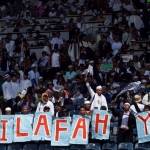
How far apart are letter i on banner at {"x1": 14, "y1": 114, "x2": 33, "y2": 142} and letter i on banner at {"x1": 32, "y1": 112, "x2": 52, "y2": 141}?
0.16 meters

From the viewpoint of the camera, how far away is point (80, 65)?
2788 cm

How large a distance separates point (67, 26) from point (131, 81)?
20.1 ft

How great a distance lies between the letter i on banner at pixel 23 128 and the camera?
22.7 meters

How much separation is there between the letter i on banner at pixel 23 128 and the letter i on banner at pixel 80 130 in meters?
1.16

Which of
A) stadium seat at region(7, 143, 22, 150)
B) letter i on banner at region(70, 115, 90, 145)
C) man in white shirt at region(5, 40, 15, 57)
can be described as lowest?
stadium seat at region(7, 143, 22, 150)

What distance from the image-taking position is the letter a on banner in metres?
22.0

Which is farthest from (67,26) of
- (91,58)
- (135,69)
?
(135,69)

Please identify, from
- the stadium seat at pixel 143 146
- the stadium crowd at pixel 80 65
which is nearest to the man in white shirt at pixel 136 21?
the stadium crowd at pixel 80 65

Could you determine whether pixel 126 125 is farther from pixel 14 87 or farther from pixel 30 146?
pixel 14 87

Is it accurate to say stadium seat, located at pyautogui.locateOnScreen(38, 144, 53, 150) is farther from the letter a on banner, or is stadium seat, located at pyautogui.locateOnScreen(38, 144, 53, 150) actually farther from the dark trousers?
the letter a on banner

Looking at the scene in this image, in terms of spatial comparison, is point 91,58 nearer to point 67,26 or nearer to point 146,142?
point 67,26

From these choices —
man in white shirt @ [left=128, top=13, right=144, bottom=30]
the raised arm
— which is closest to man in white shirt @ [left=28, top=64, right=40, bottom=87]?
the raised arm

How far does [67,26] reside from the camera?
103 ft

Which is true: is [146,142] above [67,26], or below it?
below
